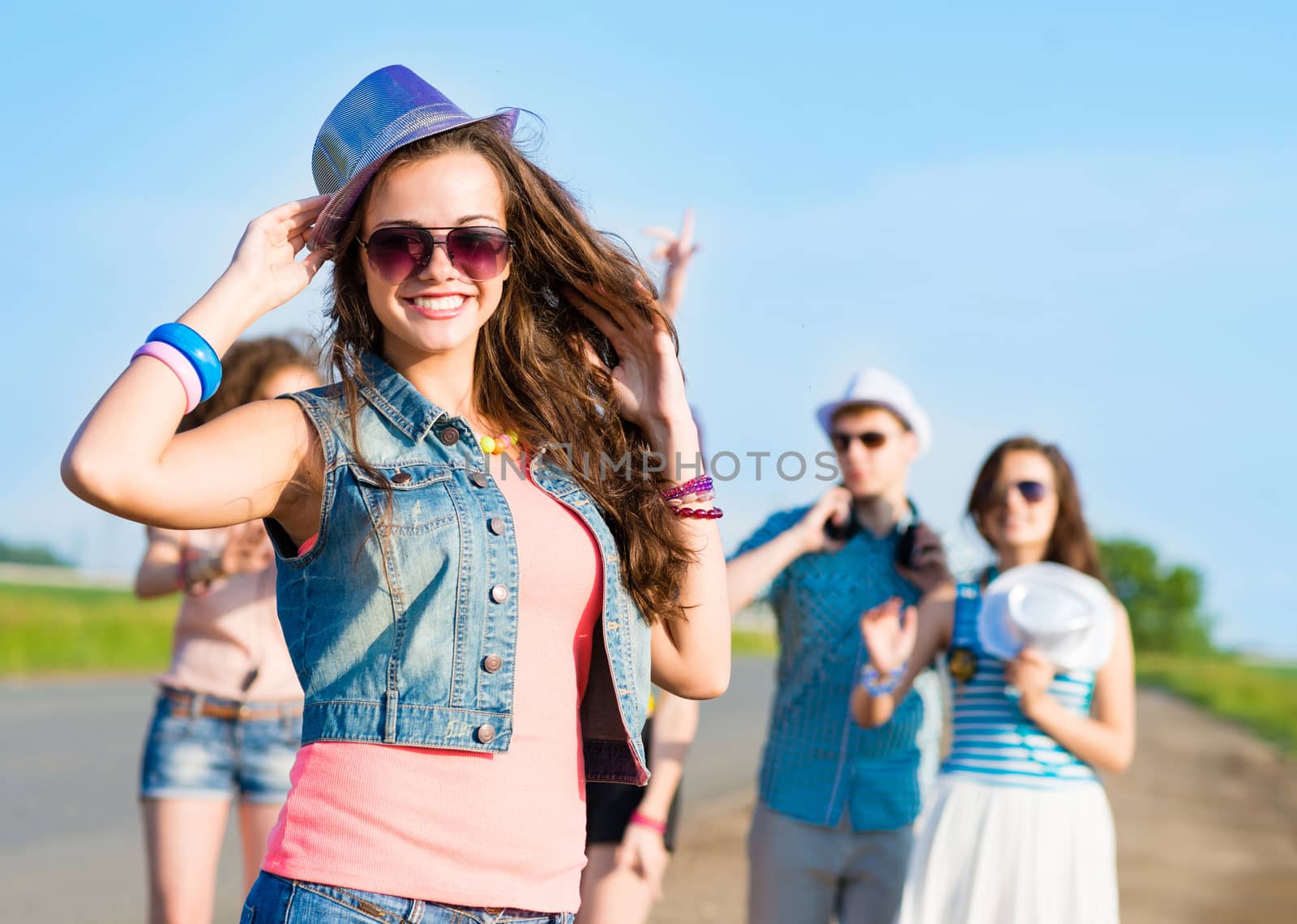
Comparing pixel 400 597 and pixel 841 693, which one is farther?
pixel 841 693

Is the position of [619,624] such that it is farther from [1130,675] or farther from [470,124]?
[1130,675]

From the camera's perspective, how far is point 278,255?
87.8 inches

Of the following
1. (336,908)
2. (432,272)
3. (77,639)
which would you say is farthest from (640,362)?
(77,639)

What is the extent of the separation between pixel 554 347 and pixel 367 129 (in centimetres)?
51

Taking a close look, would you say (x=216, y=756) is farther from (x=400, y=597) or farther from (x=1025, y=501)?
(x=1025, y=501)

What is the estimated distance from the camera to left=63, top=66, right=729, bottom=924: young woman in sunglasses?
2023mm

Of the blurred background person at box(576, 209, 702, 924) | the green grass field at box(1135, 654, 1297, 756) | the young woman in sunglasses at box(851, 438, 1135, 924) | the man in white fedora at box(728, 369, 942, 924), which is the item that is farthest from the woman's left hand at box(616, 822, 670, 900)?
the green grass field at box(1135, 654, 1297, 756)

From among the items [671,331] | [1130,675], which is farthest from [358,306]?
[1130,675]

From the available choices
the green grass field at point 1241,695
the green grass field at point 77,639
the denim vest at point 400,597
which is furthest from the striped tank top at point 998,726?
the green grass field at point 1241,695

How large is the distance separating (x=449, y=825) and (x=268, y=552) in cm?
252

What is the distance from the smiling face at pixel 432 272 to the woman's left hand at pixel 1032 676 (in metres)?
2.43

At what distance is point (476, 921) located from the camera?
2.05m

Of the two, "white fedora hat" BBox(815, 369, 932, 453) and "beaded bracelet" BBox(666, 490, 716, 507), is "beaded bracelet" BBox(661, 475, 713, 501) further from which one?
"white fedora hat" BBox(815, 369, 932, 453)

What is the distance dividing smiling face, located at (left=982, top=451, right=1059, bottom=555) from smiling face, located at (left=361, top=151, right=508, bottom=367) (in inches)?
102
